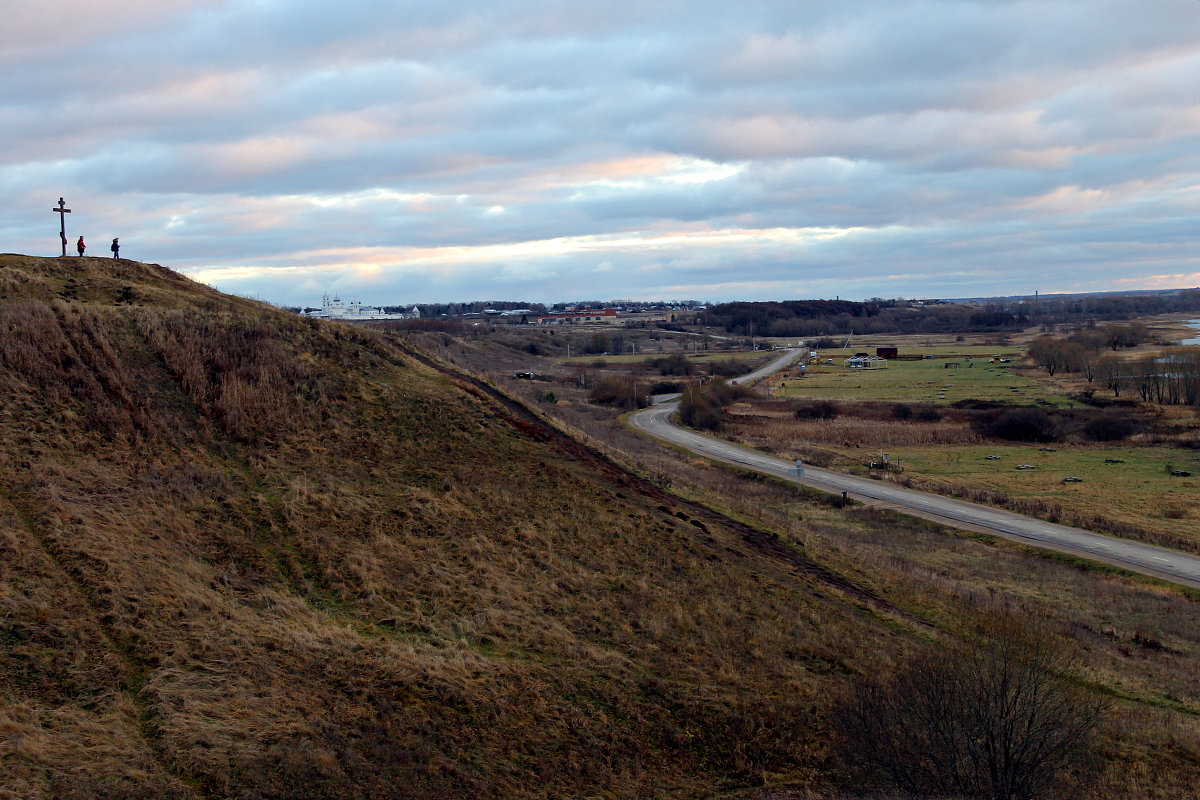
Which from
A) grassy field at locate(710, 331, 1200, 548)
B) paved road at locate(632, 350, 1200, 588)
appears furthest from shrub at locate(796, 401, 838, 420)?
paved road at locate(632, 350, 1200, 588)

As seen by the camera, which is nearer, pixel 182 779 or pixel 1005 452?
pixel 182 779

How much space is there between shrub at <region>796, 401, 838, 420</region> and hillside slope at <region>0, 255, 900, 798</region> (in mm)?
51126

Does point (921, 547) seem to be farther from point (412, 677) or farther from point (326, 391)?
point (412, 677)

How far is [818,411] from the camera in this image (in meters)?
75.1

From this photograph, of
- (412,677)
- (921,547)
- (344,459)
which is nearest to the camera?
(412,677)

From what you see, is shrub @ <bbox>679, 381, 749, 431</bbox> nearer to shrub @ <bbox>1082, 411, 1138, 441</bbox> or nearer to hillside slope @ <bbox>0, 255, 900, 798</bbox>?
shrub @ <bbox>1082, 411, 1138, 441</bbox>

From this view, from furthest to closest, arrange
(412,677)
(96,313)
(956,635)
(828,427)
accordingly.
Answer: (828,427)
(96,313)
(956,635)
(412,677)

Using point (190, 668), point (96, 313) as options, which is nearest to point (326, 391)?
point (96, 313)

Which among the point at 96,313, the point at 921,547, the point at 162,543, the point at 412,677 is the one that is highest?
the point at 96,313

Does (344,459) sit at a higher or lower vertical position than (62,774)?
higher

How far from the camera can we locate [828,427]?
6731 cm

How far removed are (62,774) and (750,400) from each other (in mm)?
78302

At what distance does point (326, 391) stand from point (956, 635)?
18.5 m

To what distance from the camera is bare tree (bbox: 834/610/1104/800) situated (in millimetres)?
10570
